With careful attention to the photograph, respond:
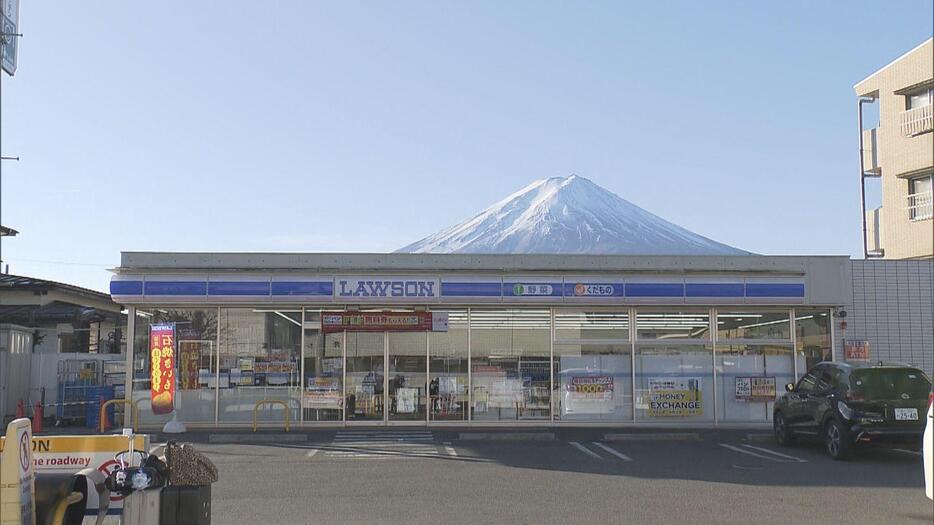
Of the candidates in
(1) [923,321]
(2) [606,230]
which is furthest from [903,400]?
(2) [606,230]

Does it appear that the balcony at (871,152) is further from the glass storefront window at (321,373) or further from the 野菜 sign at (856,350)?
the glass storefront window at (321,373)

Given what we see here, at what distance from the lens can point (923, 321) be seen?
2239cm

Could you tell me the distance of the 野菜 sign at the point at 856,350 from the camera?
72.6ft

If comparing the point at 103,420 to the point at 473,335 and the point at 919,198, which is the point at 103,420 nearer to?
the point at 473,335

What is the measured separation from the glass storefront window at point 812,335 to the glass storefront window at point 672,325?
2.13 m

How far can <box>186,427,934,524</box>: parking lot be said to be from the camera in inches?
402

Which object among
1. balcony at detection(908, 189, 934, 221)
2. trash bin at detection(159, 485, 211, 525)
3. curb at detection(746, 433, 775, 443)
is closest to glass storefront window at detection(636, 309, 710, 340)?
curb at detection(746, 433, 775, 443)

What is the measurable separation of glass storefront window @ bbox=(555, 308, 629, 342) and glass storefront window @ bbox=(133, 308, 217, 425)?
7.80m

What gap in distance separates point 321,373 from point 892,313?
13.2 metres

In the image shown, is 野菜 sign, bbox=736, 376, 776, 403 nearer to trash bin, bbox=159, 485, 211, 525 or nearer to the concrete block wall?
the concrete block wall

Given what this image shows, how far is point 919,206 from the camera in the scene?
29.4 meters

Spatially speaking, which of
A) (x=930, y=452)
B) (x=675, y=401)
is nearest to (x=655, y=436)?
(x=675, y=401)

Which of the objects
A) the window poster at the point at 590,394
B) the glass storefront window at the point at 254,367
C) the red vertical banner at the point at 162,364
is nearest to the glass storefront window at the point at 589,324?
the window poster at the point at 590,394

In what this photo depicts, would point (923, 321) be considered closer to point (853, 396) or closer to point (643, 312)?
point (643, 312)
